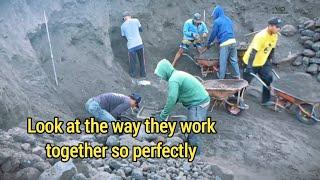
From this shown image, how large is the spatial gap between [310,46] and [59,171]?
8.75m

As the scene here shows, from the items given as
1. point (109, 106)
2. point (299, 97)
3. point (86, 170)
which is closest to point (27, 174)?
point (86, 170)

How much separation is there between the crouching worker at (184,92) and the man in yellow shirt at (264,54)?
2429 millimetres

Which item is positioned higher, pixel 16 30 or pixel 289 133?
pixel 16 30

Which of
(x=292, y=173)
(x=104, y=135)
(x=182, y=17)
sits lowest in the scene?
(x=292, y=173)

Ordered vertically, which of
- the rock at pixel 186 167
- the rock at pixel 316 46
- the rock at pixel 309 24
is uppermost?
the rock at pixel 309 24

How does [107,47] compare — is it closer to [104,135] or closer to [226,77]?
[226,77]

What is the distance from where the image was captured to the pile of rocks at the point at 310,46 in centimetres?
1145

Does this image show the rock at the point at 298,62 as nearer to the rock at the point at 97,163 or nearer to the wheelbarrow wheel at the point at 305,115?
the wheelbarrow wheel at the point at 305,115

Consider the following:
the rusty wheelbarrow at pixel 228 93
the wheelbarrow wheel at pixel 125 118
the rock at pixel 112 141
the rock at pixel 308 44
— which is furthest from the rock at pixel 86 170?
the rock at pixel 308 44

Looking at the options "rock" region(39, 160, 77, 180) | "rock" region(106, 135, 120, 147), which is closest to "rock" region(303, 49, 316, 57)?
"rock" region(106, 135, 120, 147)

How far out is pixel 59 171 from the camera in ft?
18.4

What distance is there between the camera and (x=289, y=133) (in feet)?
30.0

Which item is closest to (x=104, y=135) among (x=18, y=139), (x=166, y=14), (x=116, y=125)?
(x=116, y=125)

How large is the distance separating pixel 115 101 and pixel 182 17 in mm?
5355
